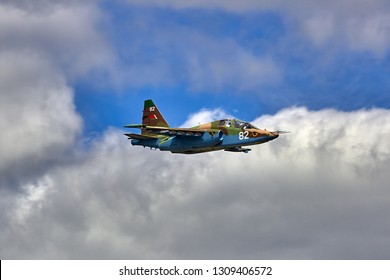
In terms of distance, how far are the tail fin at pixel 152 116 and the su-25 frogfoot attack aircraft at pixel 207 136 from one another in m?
11.9

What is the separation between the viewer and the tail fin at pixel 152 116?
16725 centimetres

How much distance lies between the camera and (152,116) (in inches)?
6609

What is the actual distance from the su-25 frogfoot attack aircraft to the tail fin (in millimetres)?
11851

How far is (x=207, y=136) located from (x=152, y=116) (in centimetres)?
2176

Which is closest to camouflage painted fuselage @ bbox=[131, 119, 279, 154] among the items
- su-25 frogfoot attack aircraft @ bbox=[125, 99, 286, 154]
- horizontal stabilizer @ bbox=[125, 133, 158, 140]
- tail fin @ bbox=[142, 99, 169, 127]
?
su-25 frogfoot attack aircraft @ bbox=[125, 99, 286, 154]

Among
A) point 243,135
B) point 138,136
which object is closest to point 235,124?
point 243,135

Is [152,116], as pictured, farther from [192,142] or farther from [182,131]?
[182,131]

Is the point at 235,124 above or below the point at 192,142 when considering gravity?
above

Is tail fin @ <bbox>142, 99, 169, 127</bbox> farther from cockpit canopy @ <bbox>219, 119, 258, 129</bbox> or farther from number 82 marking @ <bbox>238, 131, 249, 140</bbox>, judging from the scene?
number 82 marking @ <bbox>238, 131, 249, 140</bbox>
